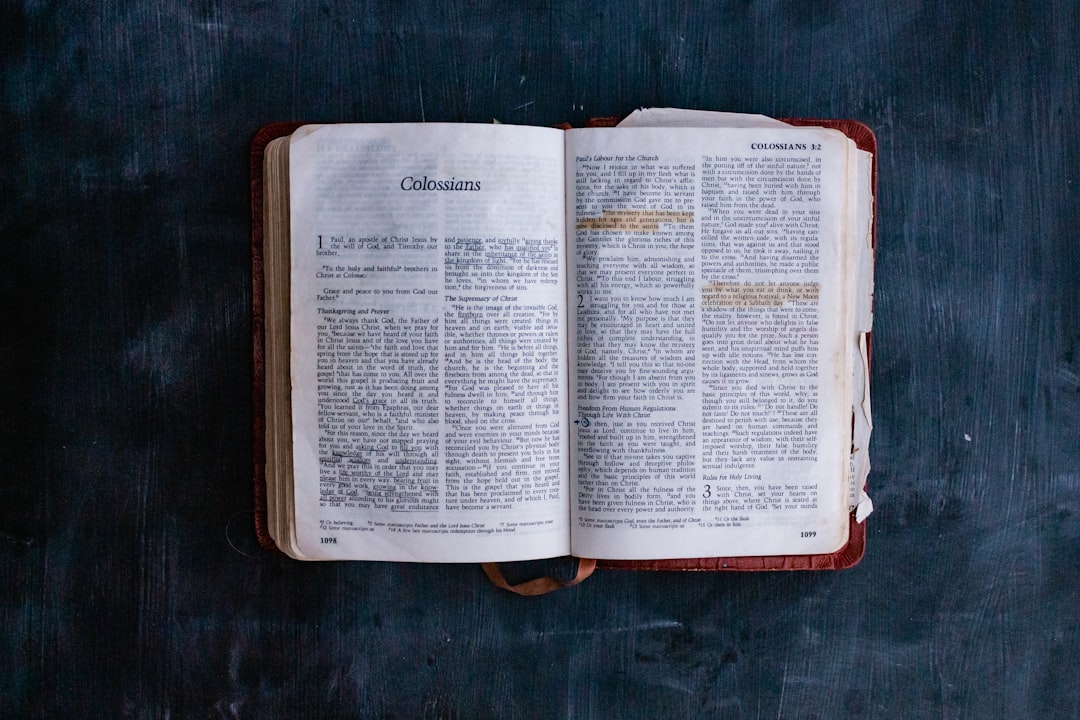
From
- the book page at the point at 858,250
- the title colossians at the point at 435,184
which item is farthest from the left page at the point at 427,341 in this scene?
the book page at the point at 858,250

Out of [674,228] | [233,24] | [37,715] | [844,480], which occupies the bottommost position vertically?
[37,715]

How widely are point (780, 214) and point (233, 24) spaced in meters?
0.53

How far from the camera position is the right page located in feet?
2.03

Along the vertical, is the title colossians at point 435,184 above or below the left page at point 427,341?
above

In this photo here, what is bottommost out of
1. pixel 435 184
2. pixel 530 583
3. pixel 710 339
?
pixel 530 583

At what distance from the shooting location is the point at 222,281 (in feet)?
2.11

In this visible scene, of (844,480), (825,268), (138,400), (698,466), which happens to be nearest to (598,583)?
(698,466)

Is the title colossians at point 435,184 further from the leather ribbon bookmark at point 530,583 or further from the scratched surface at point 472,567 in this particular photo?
the leather ribbon bookmark at point 530,583

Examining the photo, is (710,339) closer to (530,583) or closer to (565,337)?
(565,337)

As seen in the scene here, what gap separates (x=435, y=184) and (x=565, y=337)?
18 cm

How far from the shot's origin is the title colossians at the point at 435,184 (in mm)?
603

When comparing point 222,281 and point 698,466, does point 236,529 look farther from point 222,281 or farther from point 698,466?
point 698,466

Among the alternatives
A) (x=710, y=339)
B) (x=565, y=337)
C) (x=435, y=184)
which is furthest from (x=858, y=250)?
(x=435, y=184)

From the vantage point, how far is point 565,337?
24.7 inches
